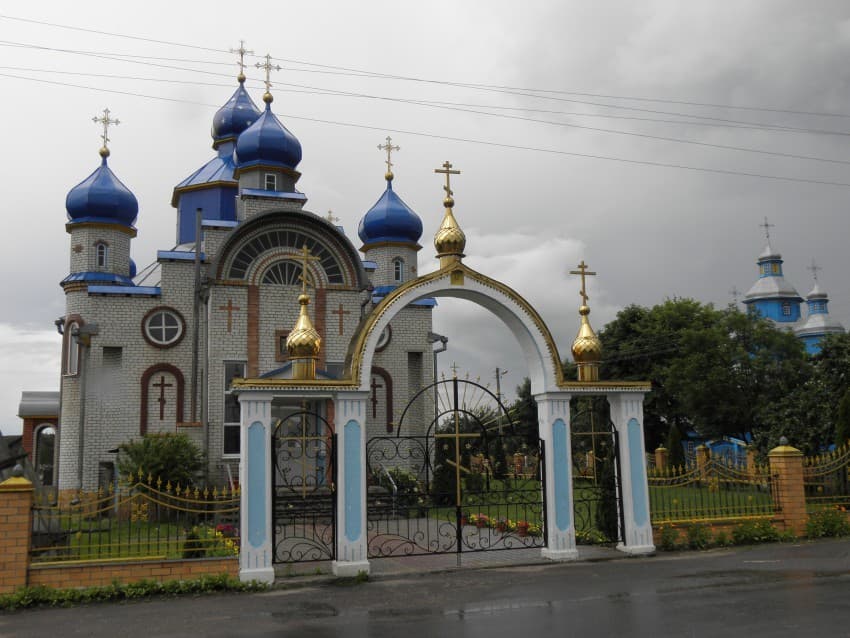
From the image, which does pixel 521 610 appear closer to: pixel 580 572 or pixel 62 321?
pixel 580 572

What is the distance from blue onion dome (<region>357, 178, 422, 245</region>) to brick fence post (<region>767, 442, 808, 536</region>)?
544 inches

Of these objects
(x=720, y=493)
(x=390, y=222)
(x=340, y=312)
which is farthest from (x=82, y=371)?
(x=720, y=493)

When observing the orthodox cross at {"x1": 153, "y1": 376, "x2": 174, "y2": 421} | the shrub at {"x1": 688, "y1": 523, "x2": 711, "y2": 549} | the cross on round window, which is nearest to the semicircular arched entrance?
the shrub at {"x1": 688, "y1": 523, "x2": 711, "y2": 549}

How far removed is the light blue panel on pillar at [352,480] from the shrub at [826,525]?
7253 millimetres

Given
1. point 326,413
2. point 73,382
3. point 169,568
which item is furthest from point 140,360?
point 169,568

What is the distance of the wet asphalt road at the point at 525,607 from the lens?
288 inches

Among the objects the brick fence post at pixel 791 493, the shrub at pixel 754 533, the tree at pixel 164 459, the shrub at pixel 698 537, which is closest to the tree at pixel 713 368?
the brick fence post at pixel 791 493

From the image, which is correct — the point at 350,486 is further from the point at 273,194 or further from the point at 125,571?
the point at 273,194

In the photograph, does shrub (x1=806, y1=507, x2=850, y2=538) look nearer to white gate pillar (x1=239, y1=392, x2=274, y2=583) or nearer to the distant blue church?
white gate pillar (x1=239, y1=392, x2=274, y2=583)

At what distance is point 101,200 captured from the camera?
20984mm

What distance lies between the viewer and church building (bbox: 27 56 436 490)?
1906 centimetres

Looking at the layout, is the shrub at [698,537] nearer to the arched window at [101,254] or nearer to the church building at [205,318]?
the church building at [205,318]

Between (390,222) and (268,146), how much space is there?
172 inches

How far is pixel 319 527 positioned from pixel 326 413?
4.24 meters
